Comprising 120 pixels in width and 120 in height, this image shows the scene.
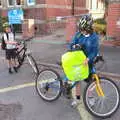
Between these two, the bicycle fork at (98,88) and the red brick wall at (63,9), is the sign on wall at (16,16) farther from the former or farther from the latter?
the bicycle fork at (98,88)

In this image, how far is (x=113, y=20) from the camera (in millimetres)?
13297

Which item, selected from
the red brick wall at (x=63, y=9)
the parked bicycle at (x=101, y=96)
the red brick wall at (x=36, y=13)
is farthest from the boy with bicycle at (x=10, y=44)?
the red brick wall at (x=63, y=9)

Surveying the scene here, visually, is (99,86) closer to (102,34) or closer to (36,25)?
(102,34)

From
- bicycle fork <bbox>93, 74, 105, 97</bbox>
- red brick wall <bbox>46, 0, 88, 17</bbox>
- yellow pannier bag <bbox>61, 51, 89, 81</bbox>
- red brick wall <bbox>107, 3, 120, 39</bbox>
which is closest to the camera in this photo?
bicycle fork <bbox>93, 74, 105, 97</bbox>

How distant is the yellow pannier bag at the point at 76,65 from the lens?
6211 millimetres

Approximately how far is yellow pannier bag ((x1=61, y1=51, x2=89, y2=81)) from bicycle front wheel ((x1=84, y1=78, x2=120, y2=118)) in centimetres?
29

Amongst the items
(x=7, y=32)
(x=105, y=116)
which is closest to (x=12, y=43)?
(x=7, y=32)

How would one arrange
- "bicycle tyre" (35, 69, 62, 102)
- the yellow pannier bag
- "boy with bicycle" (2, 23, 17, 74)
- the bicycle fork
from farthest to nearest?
1. "boy with bicycle" (2, 23, 17, 74)
2. "bicycle tyre" (35, 69, 62, 102)
3. the yellow pannier bag
4. the bicycle fork

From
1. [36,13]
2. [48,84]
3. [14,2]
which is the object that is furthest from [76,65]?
[14,2]

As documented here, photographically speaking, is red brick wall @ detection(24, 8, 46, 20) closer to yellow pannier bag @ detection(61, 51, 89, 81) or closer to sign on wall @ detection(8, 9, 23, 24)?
sign on wall @ detection(8, 9, 23, 24)

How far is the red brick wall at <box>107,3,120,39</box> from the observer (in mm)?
13109

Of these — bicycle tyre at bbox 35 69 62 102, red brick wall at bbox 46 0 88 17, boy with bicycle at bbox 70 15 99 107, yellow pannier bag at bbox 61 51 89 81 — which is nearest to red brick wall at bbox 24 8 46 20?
red brick wall at bbox 46 0 88 17

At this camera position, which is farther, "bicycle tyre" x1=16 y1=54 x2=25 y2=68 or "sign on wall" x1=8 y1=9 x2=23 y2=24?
"sign on wall" x1=8 y1=9 x2=23 y2=24

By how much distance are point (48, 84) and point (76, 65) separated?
0.93 m
